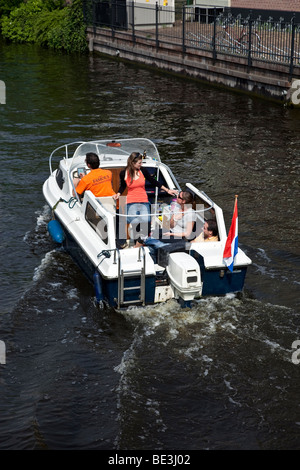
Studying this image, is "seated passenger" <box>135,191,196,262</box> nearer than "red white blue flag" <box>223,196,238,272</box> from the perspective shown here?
No

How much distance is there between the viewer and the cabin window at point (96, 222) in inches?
380

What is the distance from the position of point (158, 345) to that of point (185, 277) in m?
0.94

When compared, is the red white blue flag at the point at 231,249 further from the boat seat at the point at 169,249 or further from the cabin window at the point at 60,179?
the cabin window at the point at 60,179

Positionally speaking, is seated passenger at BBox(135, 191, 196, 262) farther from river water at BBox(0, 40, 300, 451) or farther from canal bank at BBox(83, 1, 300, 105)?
canal bank at BBox(83, 1, 300, 105)

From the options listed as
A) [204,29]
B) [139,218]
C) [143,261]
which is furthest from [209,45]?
[143,261]

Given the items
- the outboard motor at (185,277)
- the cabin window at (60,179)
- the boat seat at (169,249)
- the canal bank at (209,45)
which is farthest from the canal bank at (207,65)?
the outboard motor at (185,277)

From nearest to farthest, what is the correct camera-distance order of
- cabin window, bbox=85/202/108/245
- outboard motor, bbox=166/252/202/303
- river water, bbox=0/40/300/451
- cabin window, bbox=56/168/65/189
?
river water, bbox=0/40/300/451
outboard motor, bbox=166/252/202/303
cabin window, bbox=85/202/108/245
cabin window, bbox=56/168/65/189

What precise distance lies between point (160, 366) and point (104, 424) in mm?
1219

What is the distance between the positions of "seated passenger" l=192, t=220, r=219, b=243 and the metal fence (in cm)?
1311

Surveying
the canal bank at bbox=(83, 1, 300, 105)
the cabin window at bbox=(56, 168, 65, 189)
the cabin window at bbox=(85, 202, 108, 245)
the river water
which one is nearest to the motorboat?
the cabin window at bbox=(85, 202, 108, 245)

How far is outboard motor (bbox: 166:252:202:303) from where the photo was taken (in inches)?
345

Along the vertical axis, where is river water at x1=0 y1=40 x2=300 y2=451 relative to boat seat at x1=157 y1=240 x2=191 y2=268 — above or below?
below

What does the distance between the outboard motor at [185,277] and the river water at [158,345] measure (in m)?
0.38

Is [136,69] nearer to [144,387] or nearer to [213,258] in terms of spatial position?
[213,258]
